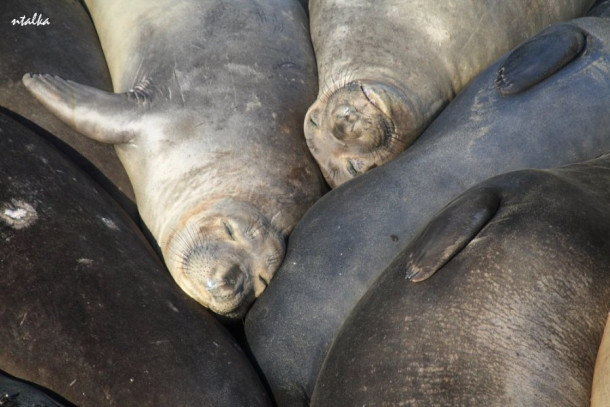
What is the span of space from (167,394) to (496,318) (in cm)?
123

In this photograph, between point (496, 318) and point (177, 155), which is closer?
point (496, 318)

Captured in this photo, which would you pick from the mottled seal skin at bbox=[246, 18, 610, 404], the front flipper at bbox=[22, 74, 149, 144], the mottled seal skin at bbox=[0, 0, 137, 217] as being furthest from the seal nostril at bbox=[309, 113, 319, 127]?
the mottled seal skin at bbox=[0, 0, 137, 217]

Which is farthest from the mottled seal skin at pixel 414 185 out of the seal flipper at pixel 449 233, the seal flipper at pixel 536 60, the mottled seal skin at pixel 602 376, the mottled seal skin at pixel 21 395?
the mottled seal skin at pixel 602 376

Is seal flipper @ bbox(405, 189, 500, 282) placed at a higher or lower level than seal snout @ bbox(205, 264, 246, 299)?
higher

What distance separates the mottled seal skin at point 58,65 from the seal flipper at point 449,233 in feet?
5.86

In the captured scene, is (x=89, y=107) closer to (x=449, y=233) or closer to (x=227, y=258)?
(x=227, y=258)

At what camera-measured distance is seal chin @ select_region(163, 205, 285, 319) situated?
3.50m

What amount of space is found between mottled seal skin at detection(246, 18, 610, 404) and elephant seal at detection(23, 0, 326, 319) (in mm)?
202

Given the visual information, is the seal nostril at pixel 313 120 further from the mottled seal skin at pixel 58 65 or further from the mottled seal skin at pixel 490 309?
the mottled seal skin at pixel 490 309

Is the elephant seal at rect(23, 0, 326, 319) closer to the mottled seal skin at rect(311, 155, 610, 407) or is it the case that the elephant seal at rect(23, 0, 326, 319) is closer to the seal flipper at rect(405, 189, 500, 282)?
the mottled seal skin at rect(311, 155, 610, 407)

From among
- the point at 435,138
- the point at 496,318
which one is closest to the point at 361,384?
the point at 496,318

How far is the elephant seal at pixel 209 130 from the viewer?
3670mm

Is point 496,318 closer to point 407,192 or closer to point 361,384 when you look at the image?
point 361,384

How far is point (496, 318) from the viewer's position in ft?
8.45
